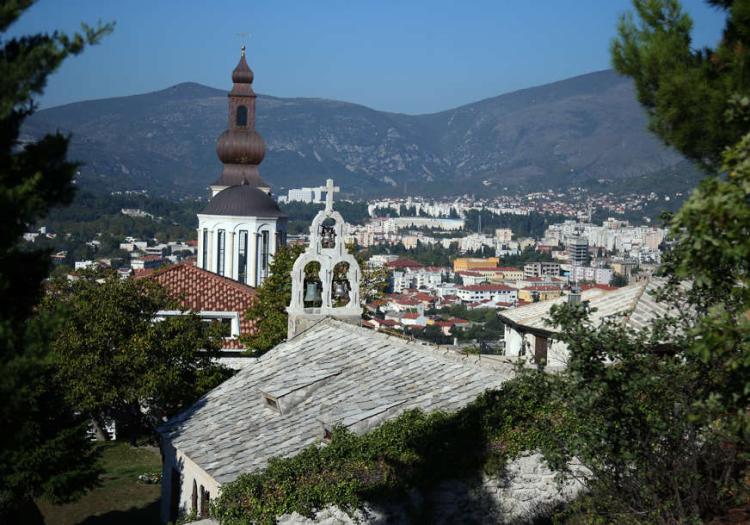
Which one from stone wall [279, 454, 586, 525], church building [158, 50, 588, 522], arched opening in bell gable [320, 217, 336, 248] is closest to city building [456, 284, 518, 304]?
arched opening in bell gable [320, 217, 336, 248]

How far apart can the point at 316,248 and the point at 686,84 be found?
8.96 metres

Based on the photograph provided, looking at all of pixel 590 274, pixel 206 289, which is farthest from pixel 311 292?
pixel 590 274

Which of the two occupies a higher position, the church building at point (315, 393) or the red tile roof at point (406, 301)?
the church building at point (315, 393)

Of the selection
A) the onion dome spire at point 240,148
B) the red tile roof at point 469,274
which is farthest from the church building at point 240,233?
the red tile roof at point 469,274

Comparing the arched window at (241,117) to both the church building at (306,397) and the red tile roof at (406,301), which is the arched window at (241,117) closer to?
the church building at (306,397)

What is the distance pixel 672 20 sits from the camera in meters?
9.20

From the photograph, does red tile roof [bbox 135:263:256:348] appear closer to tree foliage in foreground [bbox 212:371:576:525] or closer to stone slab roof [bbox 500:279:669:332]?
stone slab roof [bbox 500:279:669:332]

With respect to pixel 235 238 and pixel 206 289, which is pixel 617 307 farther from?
pixel 235 238

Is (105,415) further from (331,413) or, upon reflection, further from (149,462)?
(331,413)

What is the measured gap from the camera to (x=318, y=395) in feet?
44.1

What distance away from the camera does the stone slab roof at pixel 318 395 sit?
1205cm

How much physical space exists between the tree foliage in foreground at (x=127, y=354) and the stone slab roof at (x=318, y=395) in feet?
14.7

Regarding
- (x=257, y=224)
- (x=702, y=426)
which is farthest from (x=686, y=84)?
(x=257, y=224)

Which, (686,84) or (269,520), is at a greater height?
(686,84)
